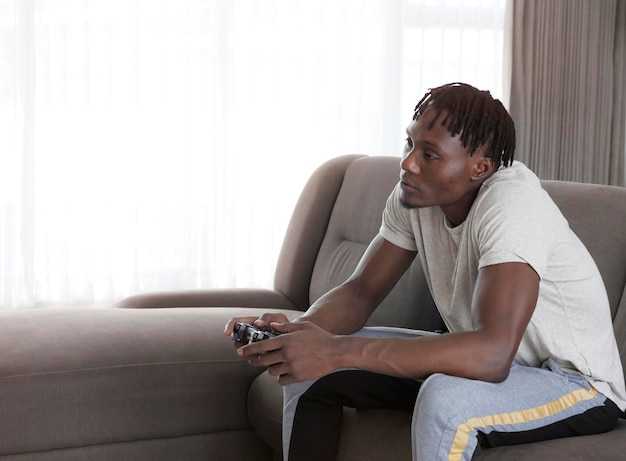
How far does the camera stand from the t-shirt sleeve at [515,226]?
4.99ft

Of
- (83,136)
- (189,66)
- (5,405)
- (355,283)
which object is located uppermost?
(189,66)

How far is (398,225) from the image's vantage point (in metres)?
1.91

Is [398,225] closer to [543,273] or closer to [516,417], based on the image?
[543,273]

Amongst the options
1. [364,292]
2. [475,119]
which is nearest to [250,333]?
[364,292]

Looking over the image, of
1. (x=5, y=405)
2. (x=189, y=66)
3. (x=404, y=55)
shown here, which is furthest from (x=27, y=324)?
(x=404, y=55)

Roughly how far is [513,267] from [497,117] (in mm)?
319

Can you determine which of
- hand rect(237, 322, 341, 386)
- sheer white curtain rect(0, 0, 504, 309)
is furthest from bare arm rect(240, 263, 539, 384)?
sheer white curtain rect(0, 0, 504, 309)

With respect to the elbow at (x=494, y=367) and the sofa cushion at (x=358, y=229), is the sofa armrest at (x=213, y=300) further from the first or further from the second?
the elbow at (x=494, y=367)

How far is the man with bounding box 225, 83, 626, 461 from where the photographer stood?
1.49 metres

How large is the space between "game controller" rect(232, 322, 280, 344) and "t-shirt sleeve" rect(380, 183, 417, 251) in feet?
1.19

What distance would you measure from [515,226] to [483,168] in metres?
0.18

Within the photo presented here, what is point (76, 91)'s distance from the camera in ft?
11.1

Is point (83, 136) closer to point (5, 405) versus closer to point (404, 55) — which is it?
point (404, 55)

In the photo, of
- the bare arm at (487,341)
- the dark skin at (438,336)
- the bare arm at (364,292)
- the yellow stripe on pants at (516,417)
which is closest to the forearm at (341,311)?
the bare arm at (364,292)
